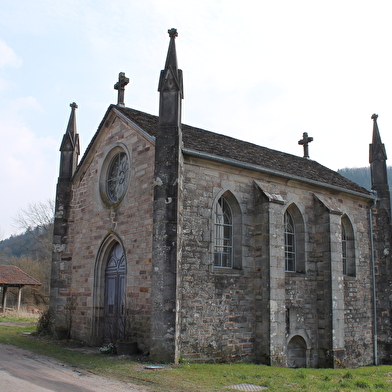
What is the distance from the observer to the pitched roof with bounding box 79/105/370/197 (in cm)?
1304

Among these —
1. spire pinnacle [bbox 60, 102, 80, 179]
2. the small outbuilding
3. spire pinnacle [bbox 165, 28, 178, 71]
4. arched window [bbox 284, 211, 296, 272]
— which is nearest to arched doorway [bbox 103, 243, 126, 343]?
spire pinnacle [bbox 60, 102, 80, 179]

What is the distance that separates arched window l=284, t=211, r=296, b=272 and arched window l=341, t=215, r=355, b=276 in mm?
2774

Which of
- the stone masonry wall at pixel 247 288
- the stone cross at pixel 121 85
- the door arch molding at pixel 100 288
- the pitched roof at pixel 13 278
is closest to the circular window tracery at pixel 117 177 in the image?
the door arch molding at pixel 100 288

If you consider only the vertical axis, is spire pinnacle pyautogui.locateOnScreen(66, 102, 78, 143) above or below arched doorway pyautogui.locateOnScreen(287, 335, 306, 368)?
above

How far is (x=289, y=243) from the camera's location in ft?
47.8

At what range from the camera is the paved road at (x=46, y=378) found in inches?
290

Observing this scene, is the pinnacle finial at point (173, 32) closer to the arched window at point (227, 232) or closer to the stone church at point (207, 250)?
the stone church at point (207, 250)

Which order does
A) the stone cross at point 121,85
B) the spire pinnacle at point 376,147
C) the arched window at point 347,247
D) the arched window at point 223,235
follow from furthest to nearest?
the spire pinnacle at point 376,147 < the arched window at point 347,247 < the stone cross at point 121,85 < the arched window at point 223,235

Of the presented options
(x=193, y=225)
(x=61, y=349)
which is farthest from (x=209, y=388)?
(x=61, y=349)

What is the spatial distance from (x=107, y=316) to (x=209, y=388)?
247 inches

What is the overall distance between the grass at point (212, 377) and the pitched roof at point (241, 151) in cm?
578

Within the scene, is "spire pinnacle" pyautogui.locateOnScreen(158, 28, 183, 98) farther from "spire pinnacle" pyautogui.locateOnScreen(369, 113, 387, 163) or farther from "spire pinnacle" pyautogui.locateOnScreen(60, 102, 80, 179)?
"spire pinnacle" pyautogui.locateOnScreen(369, 113, 387, 163)

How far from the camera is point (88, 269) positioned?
14047mm

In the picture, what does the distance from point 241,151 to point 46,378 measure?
9.37 meters
